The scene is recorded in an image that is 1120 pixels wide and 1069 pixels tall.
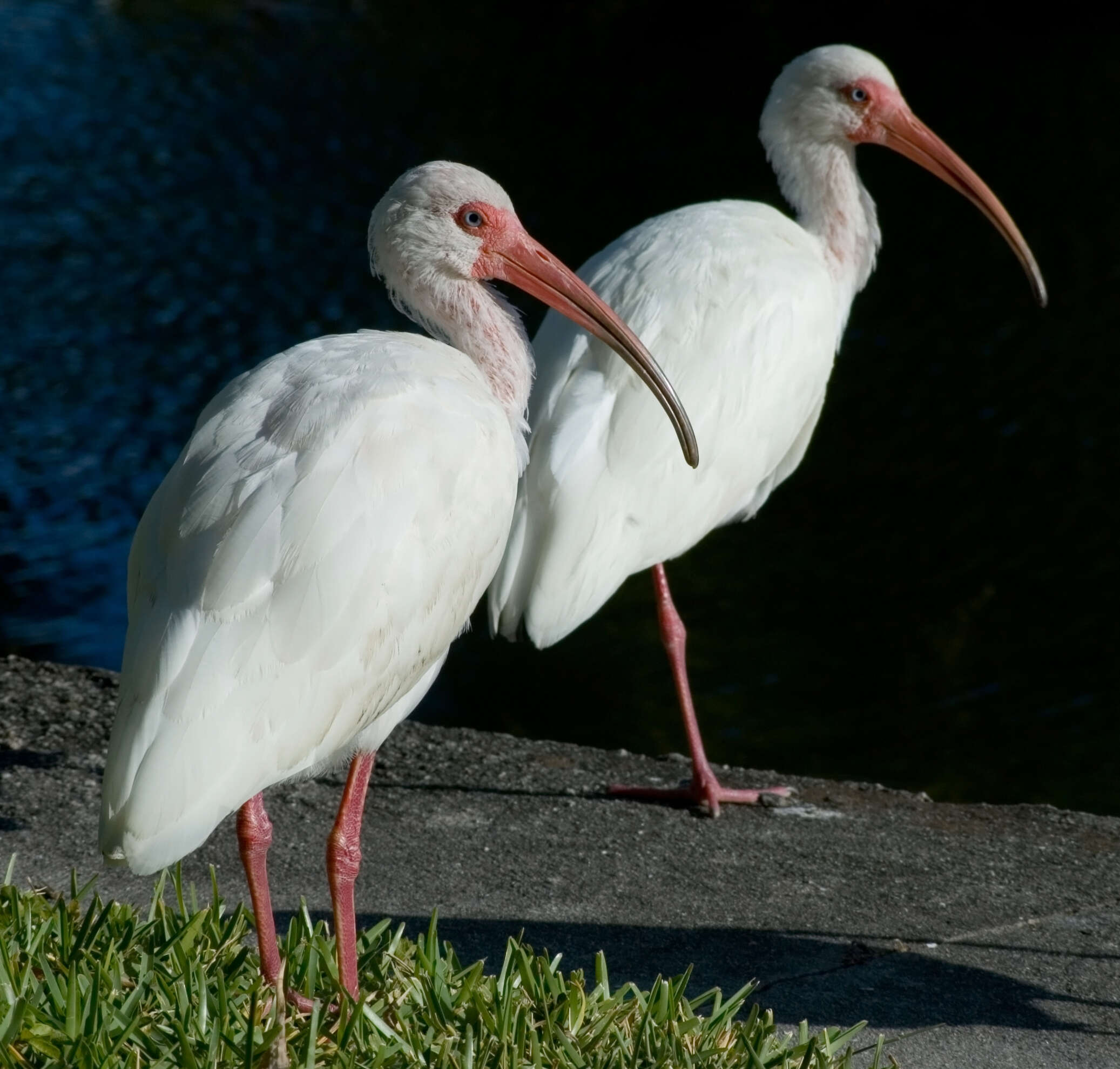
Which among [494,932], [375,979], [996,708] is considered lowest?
[996,708]

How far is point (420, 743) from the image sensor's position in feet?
20.5

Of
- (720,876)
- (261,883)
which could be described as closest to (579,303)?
(261,883)

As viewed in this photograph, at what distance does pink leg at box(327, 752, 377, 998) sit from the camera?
3955 millimetres

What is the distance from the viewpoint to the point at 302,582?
11.6ft

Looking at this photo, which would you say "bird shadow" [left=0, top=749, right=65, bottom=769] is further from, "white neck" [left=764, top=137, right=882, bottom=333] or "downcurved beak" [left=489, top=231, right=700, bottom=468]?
"white neck" [left=764, top=137, right=882, bottom=333]

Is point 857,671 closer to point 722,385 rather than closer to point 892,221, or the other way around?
point 722,385

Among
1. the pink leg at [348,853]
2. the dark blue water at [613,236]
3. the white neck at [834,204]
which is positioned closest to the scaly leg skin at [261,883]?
the pink leg at [348,853]

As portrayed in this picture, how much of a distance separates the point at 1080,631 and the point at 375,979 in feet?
21.8

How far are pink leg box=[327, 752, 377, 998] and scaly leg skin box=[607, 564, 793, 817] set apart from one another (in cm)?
175

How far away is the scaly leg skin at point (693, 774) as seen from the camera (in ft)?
18.8

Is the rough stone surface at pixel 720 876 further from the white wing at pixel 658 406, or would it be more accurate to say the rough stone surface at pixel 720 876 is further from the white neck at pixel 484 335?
the white neck at pixel 484 335

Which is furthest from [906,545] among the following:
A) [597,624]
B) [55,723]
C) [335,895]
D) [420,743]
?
[335,895]

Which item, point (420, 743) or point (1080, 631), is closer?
point (420, 743)

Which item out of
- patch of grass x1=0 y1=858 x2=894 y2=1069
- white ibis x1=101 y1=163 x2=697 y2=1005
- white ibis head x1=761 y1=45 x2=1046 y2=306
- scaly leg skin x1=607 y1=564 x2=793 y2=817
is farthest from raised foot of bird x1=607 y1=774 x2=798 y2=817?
white ibis head x1=761 y1=45 x2=1046 y2=306
